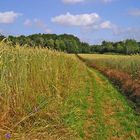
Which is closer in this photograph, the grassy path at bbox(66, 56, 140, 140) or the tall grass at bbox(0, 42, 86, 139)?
the tall grass at bbox(0, 42, 86, 139)

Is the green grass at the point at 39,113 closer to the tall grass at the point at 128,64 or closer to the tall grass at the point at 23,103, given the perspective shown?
the tall grass at the point at 23,103

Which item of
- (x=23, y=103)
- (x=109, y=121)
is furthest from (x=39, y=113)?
(x=109, y=121)

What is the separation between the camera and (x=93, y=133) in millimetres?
12242

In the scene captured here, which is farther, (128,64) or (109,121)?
(128,64)

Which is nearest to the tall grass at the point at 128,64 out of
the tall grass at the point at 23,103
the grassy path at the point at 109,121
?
the grassy path at the point at 109,121

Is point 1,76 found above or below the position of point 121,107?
above

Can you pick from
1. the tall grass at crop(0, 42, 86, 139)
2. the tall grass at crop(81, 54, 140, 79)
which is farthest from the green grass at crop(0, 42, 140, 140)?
the tall grass at crop(81, 54, 140, 79)

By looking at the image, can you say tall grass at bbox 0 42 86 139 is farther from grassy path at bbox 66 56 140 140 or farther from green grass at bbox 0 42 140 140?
grassy path at bbox 66 56 140 140

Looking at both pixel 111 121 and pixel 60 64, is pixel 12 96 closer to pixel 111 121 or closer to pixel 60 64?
pixel 111 121

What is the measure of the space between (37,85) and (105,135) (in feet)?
8.15

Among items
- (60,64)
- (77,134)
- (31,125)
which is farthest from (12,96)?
(60,64)

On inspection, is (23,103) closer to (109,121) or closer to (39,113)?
(39,113)

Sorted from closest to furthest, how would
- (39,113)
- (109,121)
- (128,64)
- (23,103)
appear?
(23,103)
(39,113)
(109,121)
(128,64)

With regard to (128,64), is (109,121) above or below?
below
